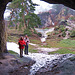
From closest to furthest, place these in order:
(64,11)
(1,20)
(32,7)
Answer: (1,20), (32,7), (64,11)

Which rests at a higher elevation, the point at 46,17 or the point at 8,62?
the point at 46,17

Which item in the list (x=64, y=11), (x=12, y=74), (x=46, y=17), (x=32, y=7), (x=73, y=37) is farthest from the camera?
(x=46, y=17)

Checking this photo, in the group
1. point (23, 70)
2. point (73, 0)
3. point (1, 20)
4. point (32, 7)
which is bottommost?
point (23, 70)

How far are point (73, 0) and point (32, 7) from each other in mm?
18015

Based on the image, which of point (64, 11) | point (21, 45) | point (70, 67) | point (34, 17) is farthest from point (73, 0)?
point (64, 11)

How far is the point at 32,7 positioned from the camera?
22609 mm

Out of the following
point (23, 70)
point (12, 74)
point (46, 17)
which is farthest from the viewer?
point (46, 17)

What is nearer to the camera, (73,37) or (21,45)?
(21,45)

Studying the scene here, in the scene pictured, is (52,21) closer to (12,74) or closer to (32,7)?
(32,7)

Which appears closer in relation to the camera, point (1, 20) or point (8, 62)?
point (8, 62)

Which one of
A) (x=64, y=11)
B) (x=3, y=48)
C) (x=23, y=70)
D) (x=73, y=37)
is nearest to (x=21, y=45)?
(x=3, y=48)

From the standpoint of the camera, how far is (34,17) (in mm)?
23156

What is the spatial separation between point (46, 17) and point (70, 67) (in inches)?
1689

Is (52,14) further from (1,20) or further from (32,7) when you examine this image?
(1,20)
